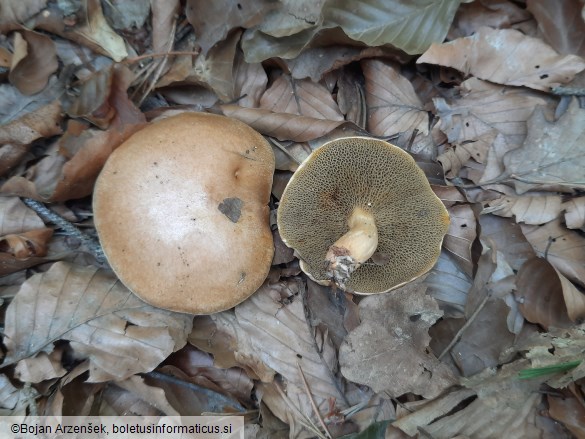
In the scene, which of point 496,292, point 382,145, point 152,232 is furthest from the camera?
point 496,292

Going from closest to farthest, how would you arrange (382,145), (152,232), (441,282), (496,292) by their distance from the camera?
1. (382,145)
2. (152,232)
3. (496,292)
4. (441,282)

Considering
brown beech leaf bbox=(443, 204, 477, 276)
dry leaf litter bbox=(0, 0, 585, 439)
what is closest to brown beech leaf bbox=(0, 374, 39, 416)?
dry leaf litter bbox=(0, 0, 585, 439)

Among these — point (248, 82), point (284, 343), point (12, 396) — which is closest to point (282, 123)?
point (248, 82)

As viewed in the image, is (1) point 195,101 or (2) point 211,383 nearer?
(2) point 211,383

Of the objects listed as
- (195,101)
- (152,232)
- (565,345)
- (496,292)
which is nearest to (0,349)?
(152,232)

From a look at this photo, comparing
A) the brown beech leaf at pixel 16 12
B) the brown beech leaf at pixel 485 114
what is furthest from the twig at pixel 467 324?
the brown beech leaf at pixel 16 12

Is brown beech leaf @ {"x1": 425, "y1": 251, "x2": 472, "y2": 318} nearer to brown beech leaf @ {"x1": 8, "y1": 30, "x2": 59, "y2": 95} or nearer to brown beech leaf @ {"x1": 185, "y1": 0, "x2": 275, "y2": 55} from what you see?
brown beech leaf @ {"x1": 185, "y1": 0, "x2": 275, "y2": 55}

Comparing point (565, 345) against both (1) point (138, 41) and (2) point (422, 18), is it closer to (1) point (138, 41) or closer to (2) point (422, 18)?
(2) point (422, 18)
